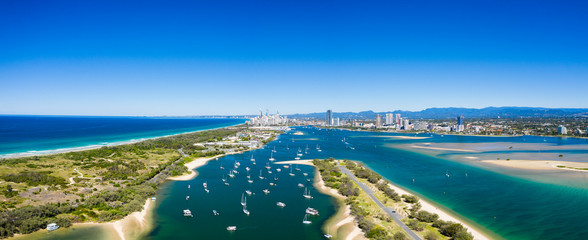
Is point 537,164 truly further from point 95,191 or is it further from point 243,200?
point 95,191

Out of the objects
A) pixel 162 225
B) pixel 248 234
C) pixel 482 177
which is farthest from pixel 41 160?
pixel 482 177

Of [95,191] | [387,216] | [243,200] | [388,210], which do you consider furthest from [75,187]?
[388,210]

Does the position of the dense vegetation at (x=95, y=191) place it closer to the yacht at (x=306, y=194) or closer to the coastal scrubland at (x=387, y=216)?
the yacht at (x=306, y=194)

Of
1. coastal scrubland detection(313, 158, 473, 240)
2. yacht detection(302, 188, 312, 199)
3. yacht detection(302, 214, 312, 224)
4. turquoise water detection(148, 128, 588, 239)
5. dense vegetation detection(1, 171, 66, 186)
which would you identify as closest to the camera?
coastal scrubland detection(313, 158, 473, 240)

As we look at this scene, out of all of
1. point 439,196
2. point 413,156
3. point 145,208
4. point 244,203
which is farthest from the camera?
point 413,156

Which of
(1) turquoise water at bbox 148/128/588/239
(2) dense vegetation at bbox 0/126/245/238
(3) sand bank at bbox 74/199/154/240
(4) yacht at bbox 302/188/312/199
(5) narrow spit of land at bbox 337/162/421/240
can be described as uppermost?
(2) dense vegetation at bbox 0/126/245/238

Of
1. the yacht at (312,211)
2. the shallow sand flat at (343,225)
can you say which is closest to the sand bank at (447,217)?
the shallow sand flat at (343,225)

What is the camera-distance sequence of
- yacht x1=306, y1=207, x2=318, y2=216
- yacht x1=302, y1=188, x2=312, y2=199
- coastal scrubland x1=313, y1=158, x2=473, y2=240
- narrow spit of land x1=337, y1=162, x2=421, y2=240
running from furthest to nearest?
yacht x1=302, y1=188, x2=312, y2=199, yacht x1=306, y1=207, x2=318, y2=216, narrow spit of land x1=337, y1=162, x2=421, y2=240, coastal scrubland x1=313, y1=158, x2=473, y2=240

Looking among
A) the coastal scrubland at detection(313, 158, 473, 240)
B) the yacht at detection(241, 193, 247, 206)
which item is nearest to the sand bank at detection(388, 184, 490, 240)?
the coastal scrubland at detection(313, 158, 473, 240)

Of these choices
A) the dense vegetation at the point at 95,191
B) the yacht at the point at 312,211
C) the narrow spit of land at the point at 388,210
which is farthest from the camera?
the yacht at the point at 312,211

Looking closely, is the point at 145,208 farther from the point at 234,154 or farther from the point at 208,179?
the point at 234,154

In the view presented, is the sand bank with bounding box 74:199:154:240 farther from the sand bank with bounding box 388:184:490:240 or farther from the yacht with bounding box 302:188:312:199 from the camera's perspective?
the sand bank with bounding box 388:184:490:240
